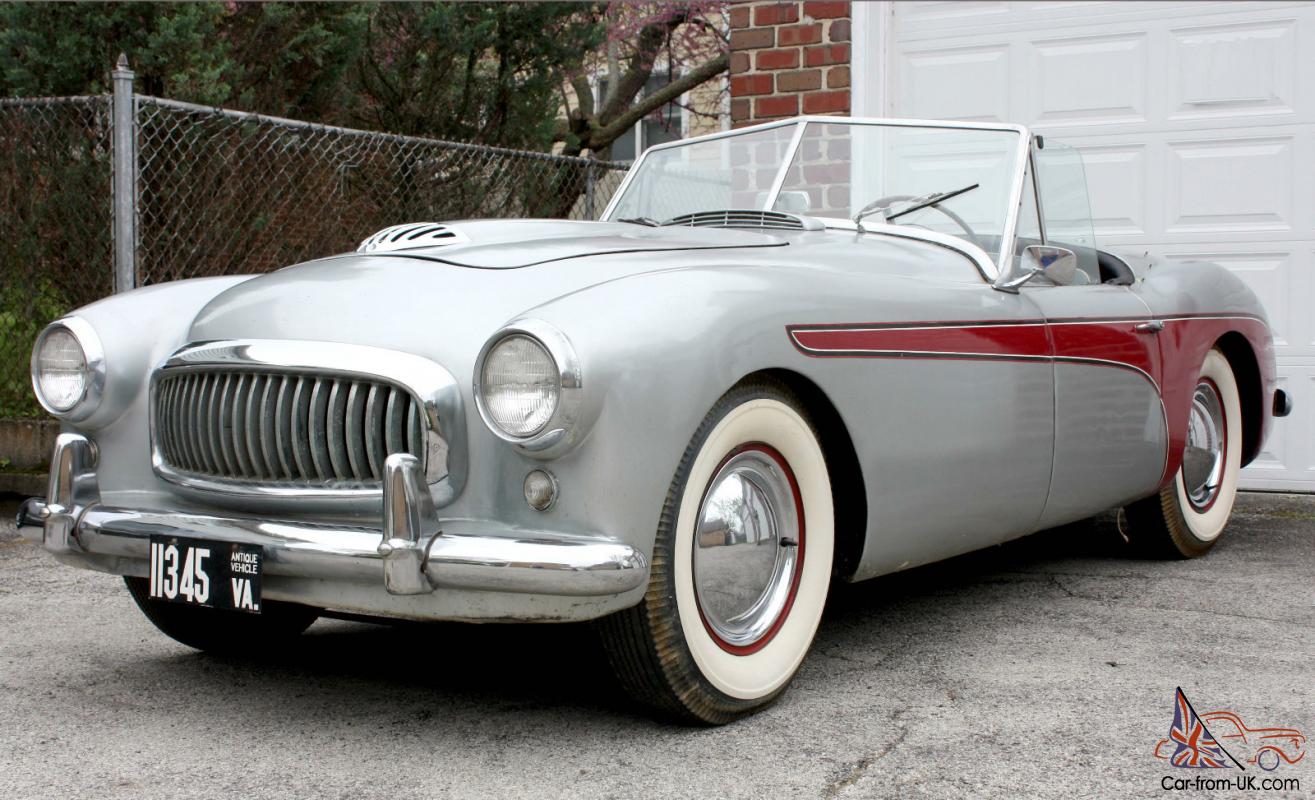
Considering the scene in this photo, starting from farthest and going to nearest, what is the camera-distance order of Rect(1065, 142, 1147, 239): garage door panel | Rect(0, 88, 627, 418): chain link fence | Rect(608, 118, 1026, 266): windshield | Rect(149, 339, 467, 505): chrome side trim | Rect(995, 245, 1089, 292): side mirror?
Rect(1065, 142, 1147, 239): garage door panel, Rect(0, 88, 627, 418): chain link fence, Rect(608, 118, 1026, 266): windshield, Rect(995, 245, 1089, 292): side mirror, Rect(149, 339, 467, 505): chrome side trim

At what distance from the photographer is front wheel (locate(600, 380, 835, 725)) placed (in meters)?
Result: 2.60

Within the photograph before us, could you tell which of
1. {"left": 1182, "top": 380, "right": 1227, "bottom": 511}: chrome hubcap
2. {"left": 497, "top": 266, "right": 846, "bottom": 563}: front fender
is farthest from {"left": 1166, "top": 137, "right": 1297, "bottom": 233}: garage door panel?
{"left": 497, "top": 266, "right": 846, "bottom": 563}: front fender

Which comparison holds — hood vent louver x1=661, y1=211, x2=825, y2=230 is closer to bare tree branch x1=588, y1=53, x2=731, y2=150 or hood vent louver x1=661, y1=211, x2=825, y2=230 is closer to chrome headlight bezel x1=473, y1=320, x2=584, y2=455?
chrome headlight bezel x1=473, y1=320, x2=584, y2=455

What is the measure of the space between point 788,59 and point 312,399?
504 cm

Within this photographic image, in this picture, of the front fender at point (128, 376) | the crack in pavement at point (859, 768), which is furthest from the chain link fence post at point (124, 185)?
the crack in pavement at point (859, 768)

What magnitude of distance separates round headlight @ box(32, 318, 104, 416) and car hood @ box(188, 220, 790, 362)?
242 millimetres

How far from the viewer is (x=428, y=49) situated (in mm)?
9773

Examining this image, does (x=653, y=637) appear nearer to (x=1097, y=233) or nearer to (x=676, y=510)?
(x=676, y=510)

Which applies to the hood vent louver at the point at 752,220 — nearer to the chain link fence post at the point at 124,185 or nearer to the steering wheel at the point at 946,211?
the steering wheel at the point at 946,211

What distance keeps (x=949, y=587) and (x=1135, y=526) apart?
801 mm

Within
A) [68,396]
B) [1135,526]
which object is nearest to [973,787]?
[68,396]

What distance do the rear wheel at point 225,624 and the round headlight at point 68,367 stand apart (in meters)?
0.45

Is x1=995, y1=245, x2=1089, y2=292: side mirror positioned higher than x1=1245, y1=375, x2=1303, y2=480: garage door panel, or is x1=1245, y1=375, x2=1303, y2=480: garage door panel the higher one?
x1=995, y1=245, x2=1089, y2=292: side mirror

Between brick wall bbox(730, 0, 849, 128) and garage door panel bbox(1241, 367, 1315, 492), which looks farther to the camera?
brick wall bbox(730, 0, 849, 128)
